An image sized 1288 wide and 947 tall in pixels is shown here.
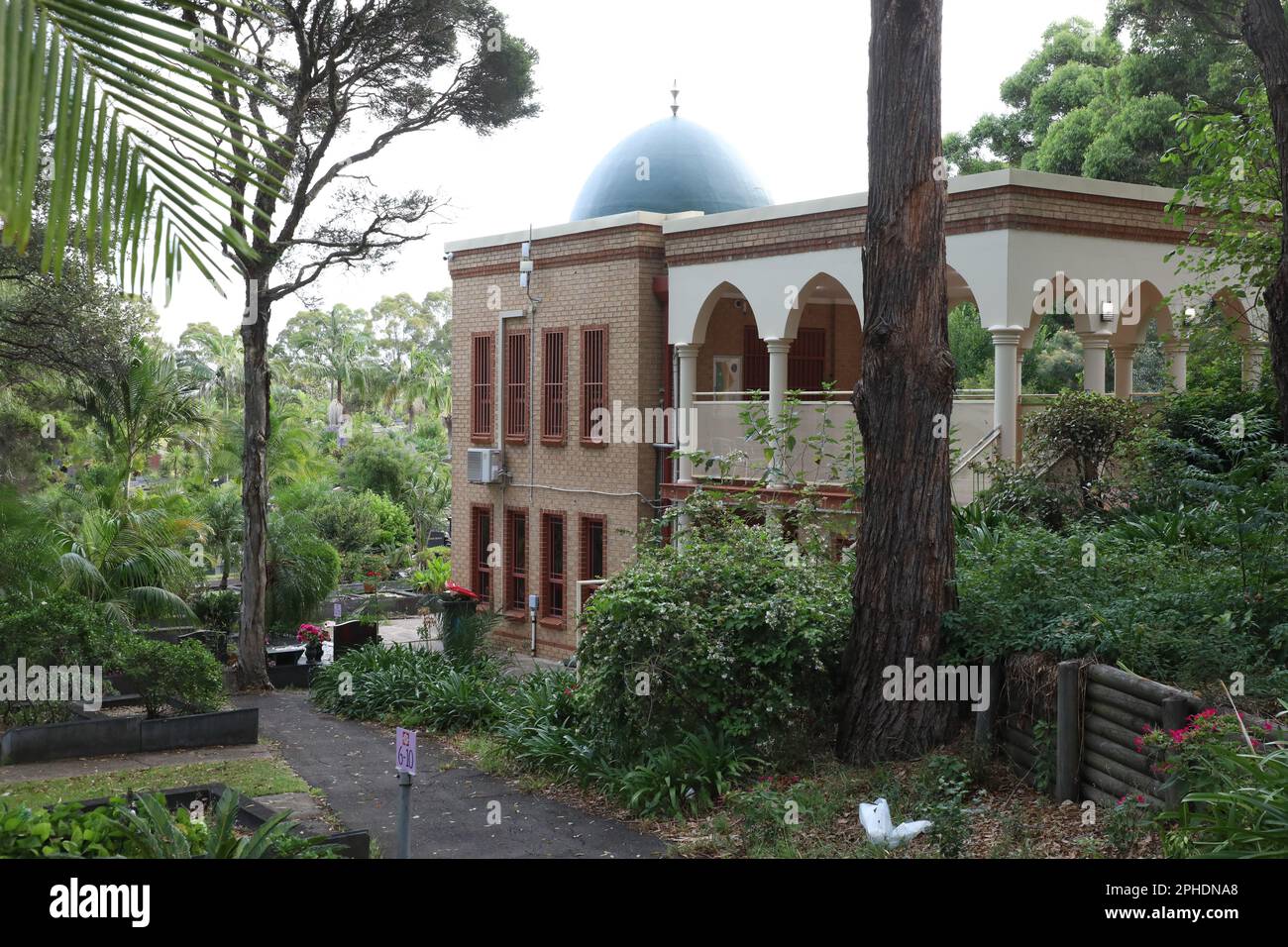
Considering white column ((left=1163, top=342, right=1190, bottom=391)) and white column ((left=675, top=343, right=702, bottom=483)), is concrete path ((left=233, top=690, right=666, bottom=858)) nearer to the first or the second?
white column ((left=675, top=343, right=702, bottom=483))

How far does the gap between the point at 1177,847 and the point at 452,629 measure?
1392 cm

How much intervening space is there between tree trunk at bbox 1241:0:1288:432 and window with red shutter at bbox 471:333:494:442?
18105mm

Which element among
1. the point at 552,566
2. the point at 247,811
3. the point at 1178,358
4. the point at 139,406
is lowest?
the point at 247,811

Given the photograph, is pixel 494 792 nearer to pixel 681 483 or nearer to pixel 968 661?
pixel 968 661

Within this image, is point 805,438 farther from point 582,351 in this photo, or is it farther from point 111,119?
point 111,119

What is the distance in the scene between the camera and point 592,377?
75.7 feet

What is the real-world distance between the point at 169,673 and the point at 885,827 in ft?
32.3

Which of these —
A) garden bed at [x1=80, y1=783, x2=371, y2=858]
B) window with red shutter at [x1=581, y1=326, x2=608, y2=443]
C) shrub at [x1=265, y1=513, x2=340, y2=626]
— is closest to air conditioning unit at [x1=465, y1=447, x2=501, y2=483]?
window with red shutter at [x1=581, y1=326, x2=608, y2=443]

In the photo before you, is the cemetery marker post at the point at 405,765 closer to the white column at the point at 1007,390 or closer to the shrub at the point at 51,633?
the shrub at the point at 51,633

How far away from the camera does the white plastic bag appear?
8359 mm

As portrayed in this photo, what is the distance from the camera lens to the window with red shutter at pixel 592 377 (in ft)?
74.9

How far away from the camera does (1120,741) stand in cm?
841

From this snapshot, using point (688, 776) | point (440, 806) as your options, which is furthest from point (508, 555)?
point (688, 776)

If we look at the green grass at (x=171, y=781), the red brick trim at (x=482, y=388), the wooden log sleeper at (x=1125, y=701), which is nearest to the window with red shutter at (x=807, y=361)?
the red brick trim at (x=482, y=388)
